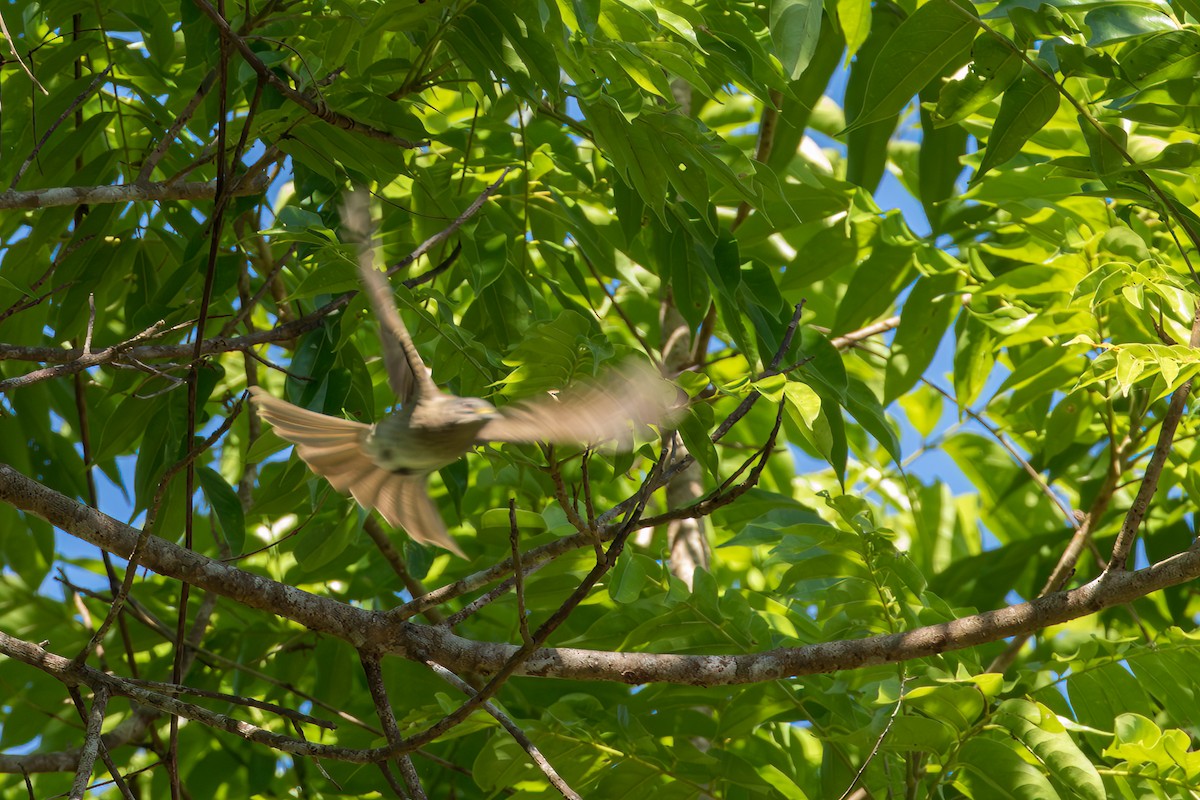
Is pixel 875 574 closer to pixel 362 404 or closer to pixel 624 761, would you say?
pixel 624 761

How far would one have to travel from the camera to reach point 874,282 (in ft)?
11.6

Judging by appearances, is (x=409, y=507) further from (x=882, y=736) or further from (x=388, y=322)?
(x=882, y=736)

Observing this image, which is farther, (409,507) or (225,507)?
(225,507)

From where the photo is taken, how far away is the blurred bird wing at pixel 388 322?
229 centimetres

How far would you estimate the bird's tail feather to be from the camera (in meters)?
2.29

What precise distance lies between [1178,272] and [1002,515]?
1.69m

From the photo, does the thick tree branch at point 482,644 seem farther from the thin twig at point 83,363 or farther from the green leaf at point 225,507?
the green leaf at point 225,507

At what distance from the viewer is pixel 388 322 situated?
237 cm

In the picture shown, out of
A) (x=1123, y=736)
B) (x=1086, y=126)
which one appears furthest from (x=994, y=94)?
(x=1123, y=736)

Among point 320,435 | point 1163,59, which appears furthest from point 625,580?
point 1163,59

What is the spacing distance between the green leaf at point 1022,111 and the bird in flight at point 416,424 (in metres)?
0.92

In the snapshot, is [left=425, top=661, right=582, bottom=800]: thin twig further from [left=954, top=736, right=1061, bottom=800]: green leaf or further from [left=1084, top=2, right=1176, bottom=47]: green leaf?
[left=1084, top=2, right=1176, bottom=47]: green leaf

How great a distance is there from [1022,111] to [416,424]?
1.41 meters

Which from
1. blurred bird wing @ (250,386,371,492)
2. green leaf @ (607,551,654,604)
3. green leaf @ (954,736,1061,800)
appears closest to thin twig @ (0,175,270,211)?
blurred bird wing @ (250,386,371,492)
